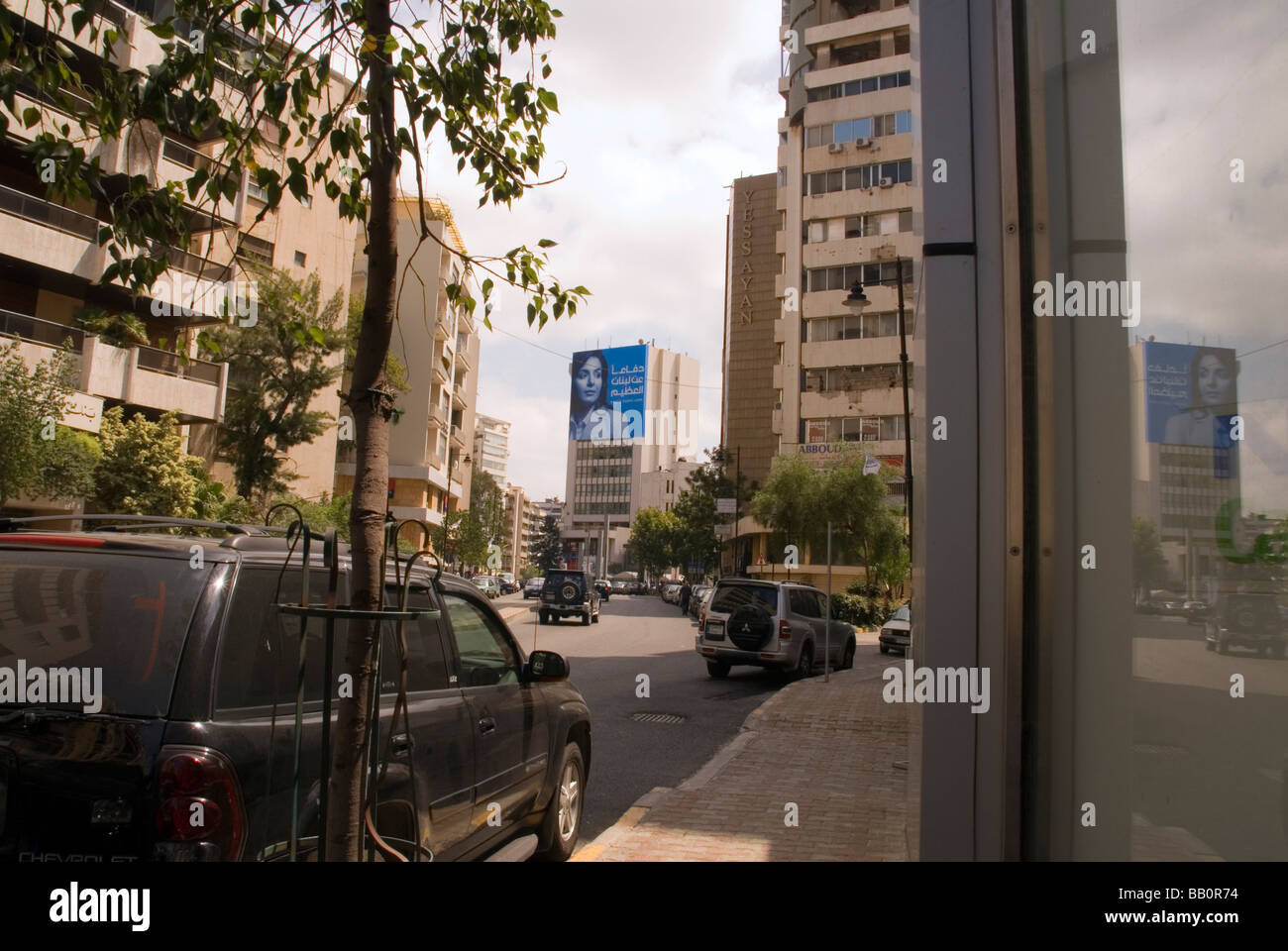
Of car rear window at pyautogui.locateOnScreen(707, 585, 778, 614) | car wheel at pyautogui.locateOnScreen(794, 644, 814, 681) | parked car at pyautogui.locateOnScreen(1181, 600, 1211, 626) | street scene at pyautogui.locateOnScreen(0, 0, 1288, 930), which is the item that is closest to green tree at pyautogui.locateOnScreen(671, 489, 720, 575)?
car wheel at pyautogui.locateOnScreen(794, 644, 814, 681)

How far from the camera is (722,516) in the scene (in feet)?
215

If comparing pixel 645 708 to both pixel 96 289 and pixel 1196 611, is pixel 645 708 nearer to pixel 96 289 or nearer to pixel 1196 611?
pixel 1196 611

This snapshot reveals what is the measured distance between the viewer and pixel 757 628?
16.8 meters

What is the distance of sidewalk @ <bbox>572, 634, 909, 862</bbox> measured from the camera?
19.5 feet

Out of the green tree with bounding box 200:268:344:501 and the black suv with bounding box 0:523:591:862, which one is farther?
the green tree with bounding box 200:268:344:501

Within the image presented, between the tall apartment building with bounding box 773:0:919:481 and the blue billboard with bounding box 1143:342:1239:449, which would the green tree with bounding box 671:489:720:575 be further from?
the blue billboard with bounding box 1143:342:1239:449

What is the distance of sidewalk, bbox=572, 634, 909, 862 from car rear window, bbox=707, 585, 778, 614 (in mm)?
4723

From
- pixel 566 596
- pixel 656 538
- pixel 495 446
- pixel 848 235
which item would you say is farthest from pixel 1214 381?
pixel 495 446

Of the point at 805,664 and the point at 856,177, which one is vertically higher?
the point at 856,177

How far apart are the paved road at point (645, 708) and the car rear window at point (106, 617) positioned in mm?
4174

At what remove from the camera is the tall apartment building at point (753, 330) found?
76188 millimetres

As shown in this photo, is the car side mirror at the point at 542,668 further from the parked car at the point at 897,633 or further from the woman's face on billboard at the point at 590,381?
the woman's face on billboard at the point at 590,381

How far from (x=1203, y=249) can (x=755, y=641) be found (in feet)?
50.0

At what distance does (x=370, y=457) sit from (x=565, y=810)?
357 centimetres
